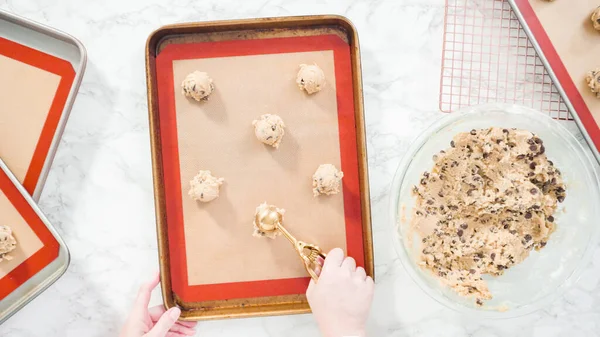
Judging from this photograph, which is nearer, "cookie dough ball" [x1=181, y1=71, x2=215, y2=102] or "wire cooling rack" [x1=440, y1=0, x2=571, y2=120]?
"cookie dough ball" [x1=181, y1=71, x2=215, y2=102]

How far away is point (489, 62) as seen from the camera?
1.48m

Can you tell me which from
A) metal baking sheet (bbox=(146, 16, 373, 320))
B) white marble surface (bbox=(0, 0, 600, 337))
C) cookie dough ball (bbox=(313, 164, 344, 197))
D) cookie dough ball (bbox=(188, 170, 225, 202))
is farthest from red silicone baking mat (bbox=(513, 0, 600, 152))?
cookie dough ball (bbox=(188, 170, 225, 202))

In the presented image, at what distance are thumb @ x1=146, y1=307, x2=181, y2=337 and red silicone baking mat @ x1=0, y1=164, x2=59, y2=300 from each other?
1.39ft

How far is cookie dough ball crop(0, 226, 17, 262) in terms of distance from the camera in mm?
1412

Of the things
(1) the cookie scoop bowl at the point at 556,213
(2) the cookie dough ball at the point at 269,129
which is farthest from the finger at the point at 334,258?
(2) the cookie dough ball at the point at 269,129

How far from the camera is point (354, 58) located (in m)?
1.38

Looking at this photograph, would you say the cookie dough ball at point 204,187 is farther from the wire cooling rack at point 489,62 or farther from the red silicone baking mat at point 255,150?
the wire cooling rack at point 489,62

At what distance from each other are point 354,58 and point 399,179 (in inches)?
15.0

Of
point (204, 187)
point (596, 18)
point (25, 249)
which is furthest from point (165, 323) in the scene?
point (596, 18)

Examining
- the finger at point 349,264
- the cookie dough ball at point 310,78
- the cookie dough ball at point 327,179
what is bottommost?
the finger at point 349,264

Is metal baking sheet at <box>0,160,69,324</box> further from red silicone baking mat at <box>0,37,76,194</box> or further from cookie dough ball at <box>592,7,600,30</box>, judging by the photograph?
cookie dough ball at <box>592,7,600,30</box>

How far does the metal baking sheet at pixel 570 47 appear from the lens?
4.59ft

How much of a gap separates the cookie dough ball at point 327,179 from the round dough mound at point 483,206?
23cm

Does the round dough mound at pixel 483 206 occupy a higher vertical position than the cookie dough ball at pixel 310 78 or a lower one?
lower
